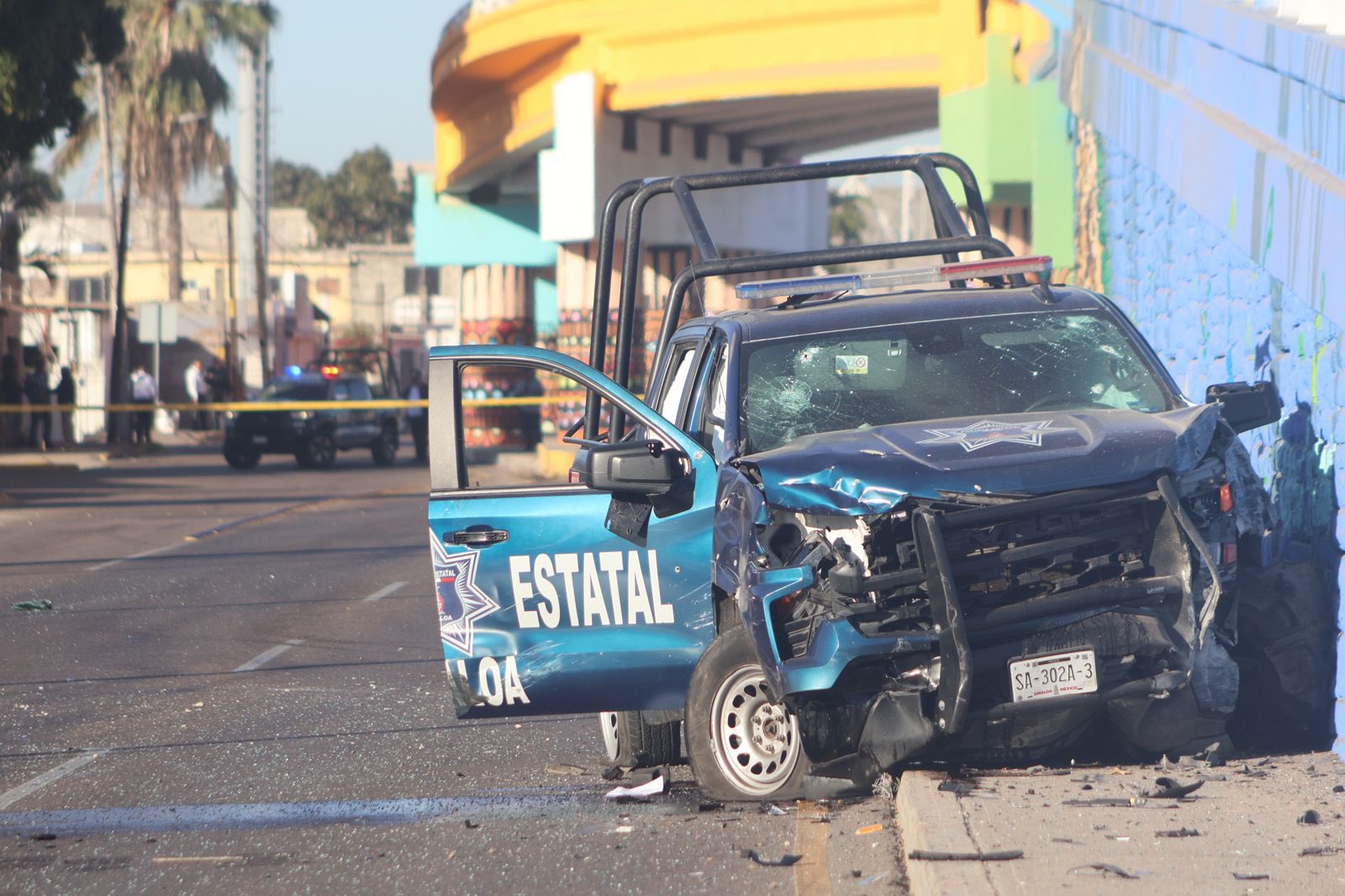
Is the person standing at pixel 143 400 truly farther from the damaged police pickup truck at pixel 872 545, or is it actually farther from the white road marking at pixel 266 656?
the damaged police pickup truck at pixel 872 545

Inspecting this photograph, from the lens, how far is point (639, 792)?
23.6 ft

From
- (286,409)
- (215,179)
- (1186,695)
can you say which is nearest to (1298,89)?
(1186,695)

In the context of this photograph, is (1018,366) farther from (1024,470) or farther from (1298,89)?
(1298,89)

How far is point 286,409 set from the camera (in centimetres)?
3378

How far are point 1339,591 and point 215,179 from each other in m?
55.8

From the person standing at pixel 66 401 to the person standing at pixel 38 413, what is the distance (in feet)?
1.15

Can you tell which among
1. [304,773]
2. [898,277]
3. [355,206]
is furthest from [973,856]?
[355,206]

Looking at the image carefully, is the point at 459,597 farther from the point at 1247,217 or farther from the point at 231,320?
the point at 231,320

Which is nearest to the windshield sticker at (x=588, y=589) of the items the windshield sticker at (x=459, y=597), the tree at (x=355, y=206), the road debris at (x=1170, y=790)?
the windshield sticker at (x=459, y=597)

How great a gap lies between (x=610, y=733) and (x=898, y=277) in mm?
2363

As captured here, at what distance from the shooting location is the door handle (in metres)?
7.04

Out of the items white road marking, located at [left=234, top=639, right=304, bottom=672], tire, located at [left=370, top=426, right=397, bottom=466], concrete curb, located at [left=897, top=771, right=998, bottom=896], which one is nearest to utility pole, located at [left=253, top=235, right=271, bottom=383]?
tire, located at [left=370, top=426, right=397, bottom=466]

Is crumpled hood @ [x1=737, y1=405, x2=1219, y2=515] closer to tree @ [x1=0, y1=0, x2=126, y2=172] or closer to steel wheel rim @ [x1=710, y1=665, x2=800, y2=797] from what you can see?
steel wheel rim @ [x1=710, y1=665, x2=800, y2=797]

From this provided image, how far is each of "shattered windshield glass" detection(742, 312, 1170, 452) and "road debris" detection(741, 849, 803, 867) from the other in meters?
1.75
